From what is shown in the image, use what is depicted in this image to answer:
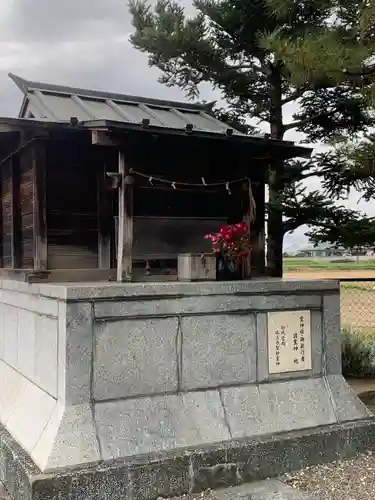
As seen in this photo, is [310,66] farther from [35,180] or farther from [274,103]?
[274,103]

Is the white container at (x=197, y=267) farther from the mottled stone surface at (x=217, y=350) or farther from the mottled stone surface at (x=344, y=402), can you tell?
the mottled stone surface at (x=344, y=402)

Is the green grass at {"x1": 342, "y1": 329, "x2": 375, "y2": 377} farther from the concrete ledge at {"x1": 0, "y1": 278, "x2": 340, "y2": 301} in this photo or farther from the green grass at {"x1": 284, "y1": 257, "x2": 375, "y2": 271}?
the green grass at {"x1": 284, "y1": 257, "x2": 375, "y2": 271}

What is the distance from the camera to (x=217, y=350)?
482 cm

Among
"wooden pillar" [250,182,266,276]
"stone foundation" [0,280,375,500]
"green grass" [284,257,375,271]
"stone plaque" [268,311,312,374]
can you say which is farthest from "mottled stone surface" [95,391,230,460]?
"green grass" [284,257,375,271]

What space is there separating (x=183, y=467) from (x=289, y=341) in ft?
5.12

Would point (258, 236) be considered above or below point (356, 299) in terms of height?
above

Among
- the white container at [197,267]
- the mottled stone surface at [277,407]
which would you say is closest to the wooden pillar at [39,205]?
the white container at [197,267]

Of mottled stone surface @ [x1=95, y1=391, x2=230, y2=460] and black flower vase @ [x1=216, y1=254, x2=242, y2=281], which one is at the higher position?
black flower vase @ [x1=216, y1=254, x2=242, y2=281]

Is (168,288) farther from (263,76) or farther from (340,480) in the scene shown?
(263,76)

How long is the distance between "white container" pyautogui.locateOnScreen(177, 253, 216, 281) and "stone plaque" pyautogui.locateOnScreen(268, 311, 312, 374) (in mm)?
699

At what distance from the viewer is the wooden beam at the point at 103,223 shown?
5547 millimetres

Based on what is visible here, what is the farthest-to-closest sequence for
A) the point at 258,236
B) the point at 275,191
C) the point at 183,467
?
the point at 275,191 → the point at 258,236 → the point at 183,467

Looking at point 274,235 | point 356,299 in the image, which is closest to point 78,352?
point 274,235

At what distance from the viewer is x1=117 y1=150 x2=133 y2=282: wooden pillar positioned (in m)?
5.08
